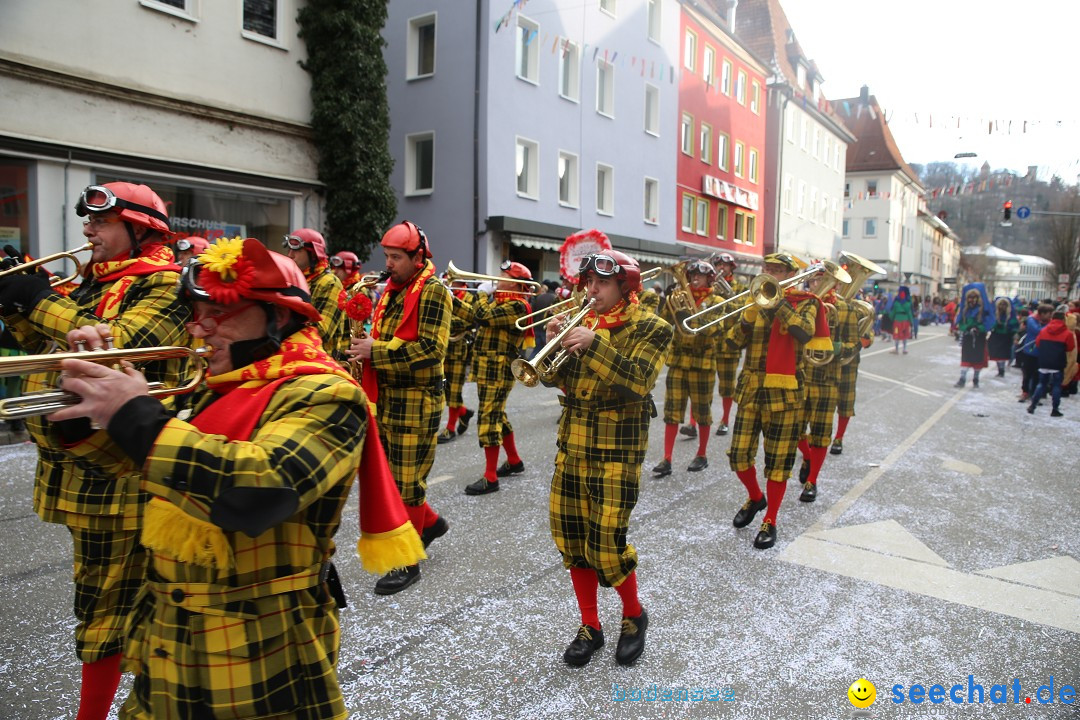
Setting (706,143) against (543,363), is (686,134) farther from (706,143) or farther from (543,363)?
(543,363)

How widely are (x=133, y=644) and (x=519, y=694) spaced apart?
1.74 m

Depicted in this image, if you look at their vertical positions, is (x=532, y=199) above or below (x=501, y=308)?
above

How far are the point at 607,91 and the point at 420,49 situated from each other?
5.96 meters

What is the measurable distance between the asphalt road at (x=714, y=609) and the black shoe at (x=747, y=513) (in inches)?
5.8

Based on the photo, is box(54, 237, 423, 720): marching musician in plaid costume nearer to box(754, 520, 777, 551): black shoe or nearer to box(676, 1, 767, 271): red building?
box(754, 520, 777, 551): black shoe

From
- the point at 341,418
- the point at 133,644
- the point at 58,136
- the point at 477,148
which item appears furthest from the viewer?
the point at 477,148

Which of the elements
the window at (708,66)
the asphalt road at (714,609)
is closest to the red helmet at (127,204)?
the asphalt road at (714,609)

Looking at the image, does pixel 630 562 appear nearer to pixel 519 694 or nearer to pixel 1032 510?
pixel 519 694

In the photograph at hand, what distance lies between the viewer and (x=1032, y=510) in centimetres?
623

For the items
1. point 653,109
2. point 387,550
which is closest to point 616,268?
point 387,550

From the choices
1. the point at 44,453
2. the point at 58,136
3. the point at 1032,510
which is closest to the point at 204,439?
the point at 44,453

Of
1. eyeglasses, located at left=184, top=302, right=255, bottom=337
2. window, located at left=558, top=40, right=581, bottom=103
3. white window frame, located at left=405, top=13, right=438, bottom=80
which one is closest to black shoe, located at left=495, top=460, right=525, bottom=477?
eyeglasses, located at left=184, top=302, right=255, bottom=337

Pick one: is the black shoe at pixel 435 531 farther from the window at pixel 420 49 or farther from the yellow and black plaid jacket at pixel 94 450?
the window at pixel 420 49

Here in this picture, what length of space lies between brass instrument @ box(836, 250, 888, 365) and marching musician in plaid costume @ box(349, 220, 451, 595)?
3570mm
